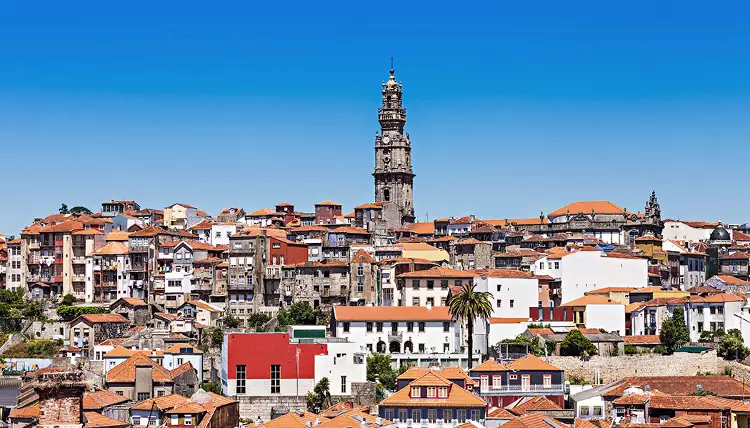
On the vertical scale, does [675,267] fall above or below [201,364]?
above

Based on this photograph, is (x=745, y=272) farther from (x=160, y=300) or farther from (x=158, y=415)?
(x=158, y=415)

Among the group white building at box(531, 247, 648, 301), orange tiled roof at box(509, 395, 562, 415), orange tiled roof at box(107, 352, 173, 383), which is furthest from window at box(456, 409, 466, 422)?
white building at box(531, 247, 648, 301)

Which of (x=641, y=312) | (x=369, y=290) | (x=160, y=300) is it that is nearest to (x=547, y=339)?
(x=641, y=312)

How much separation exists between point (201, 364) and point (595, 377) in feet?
90.4

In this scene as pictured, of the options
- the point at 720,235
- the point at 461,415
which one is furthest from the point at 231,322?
the point at 720,235

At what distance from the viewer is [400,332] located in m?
85.9

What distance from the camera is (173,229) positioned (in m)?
125

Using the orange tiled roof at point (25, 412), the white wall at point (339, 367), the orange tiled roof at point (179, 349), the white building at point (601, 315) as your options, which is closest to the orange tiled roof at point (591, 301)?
the white building at point (601, 315)

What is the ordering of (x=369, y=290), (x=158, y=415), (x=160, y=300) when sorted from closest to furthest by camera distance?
(x=158, y=415)
(x=369, y=290)
(x=160, y=300)

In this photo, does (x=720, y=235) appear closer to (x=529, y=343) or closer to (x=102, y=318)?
(x=529, y=343)

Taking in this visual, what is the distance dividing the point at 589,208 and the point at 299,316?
155 feet

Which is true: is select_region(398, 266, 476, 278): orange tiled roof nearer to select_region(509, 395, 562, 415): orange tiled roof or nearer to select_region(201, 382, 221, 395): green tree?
select_region(201, 382, 221, 395): green tree

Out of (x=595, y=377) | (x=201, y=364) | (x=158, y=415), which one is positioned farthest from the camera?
(x=201, y=364)

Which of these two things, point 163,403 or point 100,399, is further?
point 100,399
